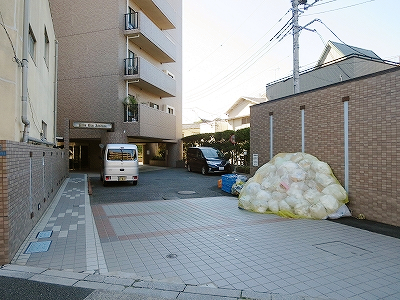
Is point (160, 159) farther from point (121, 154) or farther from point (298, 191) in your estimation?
point (298, 191)

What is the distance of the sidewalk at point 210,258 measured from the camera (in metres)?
3.56

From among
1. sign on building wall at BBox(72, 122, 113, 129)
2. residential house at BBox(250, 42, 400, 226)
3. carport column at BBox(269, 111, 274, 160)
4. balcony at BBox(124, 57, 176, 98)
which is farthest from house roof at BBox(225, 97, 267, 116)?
residential house at BBox(250, 42, 400, 226)

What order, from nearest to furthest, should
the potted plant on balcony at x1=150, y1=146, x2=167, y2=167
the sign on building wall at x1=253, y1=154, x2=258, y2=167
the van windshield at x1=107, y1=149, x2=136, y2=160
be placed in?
the sign on building wall at x1=253, y1=154, x2=258, y2=167
the van windshield at x1=107, y1=149, x2=136, y2=160
the potted plant on balcony at x1=150, y1=146, x2=167, y2=167

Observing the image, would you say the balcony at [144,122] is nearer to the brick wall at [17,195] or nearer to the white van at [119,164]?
the white van at [119,164]

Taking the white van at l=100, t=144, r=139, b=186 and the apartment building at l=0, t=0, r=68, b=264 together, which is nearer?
the apartment building at l=0, t=0, r=68, b=264

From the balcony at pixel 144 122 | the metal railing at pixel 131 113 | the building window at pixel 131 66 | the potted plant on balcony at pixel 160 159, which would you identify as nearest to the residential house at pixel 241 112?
the potted plant on balcony at pixel 160 159

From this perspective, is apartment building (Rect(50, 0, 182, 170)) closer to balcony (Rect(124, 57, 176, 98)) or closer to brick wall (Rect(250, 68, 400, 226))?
balcony (Rect(124, 57, 176, 98))

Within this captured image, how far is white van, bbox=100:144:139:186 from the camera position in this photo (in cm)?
1359

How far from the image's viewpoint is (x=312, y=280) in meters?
3.77

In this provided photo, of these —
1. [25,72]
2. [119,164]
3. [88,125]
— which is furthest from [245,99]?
[25,72]

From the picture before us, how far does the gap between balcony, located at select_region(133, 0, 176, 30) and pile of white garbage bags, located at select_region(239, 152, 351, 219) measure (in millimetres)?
18814

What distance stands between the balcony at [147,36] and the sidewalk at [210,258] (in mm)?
16314

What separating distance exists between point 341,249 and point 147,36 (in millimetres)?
19553

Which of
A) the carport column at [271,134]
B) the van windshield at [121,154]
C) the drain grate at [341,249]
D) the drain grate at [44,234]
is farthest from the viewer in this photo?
the van windshield at [121,154]
